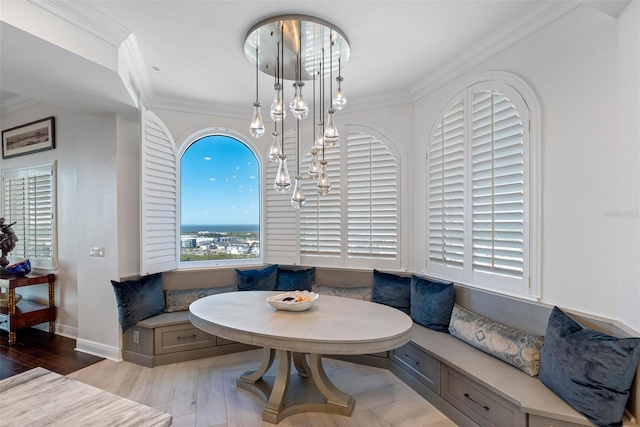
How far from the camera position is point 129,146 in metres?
3.42

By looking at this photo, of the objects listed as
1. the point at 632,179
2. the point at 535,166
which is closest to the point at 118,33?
the point at 535,166

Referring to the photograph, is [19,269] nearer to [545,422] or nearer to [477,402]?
[477,402]

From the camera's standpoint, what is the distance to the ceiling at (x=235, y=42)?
6.92ft

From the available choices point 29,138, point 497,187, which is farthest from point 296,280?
point 29,138

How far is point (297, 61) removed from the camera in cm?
Result: 271

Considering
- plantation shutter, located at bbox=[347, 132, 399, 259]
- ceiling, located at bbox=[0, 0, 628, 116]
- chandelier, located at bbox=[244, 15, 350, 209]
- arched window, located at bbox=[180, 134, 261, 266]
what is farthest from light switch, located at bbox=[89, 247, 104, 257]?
plantation shutter, located at bbox=[347, 132, 399, 259]

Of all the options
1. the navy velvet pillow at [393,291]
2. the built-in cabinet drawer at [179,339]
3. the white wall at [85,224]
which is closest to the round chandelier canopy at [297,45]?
the white wall at [85,224]

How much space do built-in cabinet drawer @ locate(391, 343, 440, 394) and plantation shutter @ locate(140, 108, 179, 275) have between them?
100 inches

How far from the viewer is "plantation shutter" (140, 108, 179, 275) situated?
3.23 m

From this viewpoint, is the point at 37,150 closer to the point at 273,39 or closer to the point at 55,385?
the point at 273,39

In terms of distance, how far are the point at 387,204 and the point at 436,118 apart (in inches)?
39.8

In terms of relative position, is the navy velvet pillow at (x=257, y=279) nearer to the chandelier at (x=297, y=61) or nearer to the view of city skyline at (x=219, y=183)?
the view of city skyline at (x=219, y=183)

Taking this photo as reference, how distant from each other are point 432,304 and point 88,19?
11.0 feet

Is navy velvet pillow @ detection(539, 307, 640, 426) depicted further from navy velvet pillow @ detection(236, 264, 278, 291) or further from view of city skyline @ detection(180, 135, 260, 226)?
view of city skyline @ detection(180, 135, 260, 226)
